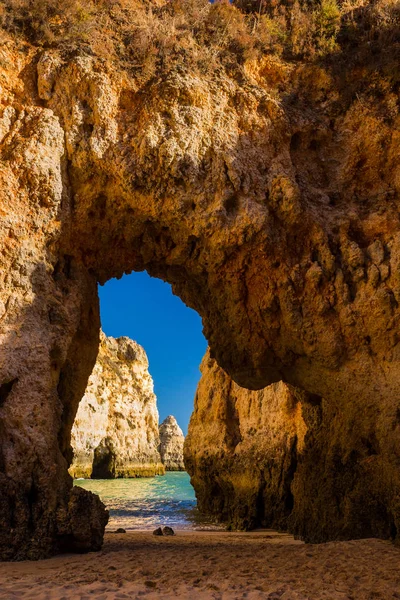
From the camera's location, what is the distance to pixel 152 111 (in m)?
9.20

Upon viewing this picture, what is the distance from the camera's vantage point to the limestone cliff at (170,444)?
67.9 metres

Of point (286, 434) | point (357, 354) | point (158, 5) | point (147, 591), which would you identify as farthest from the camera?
point (286, 434)

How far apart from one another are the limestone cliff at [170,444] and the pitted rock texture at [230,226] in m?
59.8

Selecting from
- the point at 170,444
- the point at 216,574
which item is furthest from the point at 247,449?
the point at 170,444

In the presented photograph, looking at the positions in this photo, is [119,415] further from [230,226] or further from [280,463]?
[230,226]

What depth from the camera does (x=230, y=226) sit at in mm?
8852

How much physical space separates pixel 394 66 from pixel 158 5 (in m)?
5.58

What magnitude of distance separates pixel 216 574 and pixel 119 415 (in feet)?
142

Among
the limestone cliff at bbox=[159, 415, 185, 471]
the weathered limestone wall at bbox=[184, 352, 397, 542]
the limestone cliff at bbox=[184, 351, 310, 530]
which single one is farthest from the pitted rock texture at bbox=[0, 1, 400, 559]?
the limestone cliff at bbox=[159, 415, 185, 471]

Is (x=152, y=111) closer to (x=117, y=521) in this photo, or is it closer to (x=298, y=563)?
(x=298, y=563)

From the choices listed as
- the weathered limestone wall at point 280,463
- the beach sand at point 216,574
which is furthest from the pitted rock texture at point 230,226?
the beach sand at point 216,574

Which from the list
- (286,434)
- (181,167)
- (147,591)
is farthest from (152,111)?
(286,434)

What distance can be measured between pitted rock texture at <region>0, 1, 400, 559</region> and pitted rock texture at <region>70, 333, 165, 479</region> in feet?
116

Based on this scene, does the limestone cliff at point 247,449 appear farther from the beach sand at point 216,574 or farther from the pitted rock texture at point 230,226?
the beach sand at point 216,574
